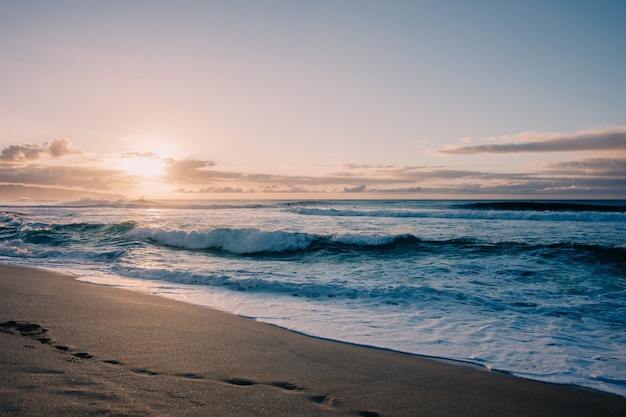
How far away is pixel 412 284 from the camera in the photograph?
8.42 meters

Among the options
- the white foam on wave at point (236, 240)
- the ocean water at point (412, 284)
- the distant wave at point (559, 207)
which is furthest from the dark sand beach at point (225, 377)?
the distant wave at point (559, 207)

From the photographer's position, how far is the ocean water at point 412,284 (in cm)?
480

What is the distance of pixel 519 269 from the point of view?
33.8 ft

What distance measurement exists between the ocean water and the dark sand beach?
58 centimetres

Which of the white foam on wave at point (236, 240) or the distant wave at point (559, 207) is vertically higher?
the distant wave at point (559, 207)

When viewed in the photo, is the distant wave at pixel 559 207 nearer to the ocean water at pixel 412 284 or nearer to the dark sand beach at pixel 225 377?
the ocean water at pixel 412 284

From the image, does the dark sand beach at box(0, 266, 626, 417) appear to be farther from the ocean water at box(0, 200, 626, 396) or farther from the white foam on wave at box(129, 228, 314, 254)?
the white foam on wave at box(129, 228, 314, 254)

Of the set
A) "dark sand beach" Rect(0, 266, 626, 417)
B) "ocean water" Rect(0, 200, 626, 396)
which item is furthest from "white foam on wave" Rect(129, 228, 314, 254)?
"dark sand beach" Rect(0, 266, 626, 417)

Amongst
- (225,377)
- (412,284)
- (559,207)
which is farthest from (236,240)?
(559,207)

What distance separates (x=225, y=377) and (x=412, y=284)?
580cm

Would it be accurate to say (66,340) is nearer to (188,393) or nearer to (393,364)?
(188,393)

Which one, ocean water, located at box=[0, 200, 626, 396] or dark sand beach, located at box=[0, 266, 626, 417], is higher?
dark sand beach, located at box=[0, 266, 626, 417]

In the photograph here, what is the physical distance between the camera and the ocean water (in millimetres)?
4801

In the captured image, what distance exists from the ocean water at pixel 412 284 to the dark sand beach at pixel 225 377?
0.58 metres
